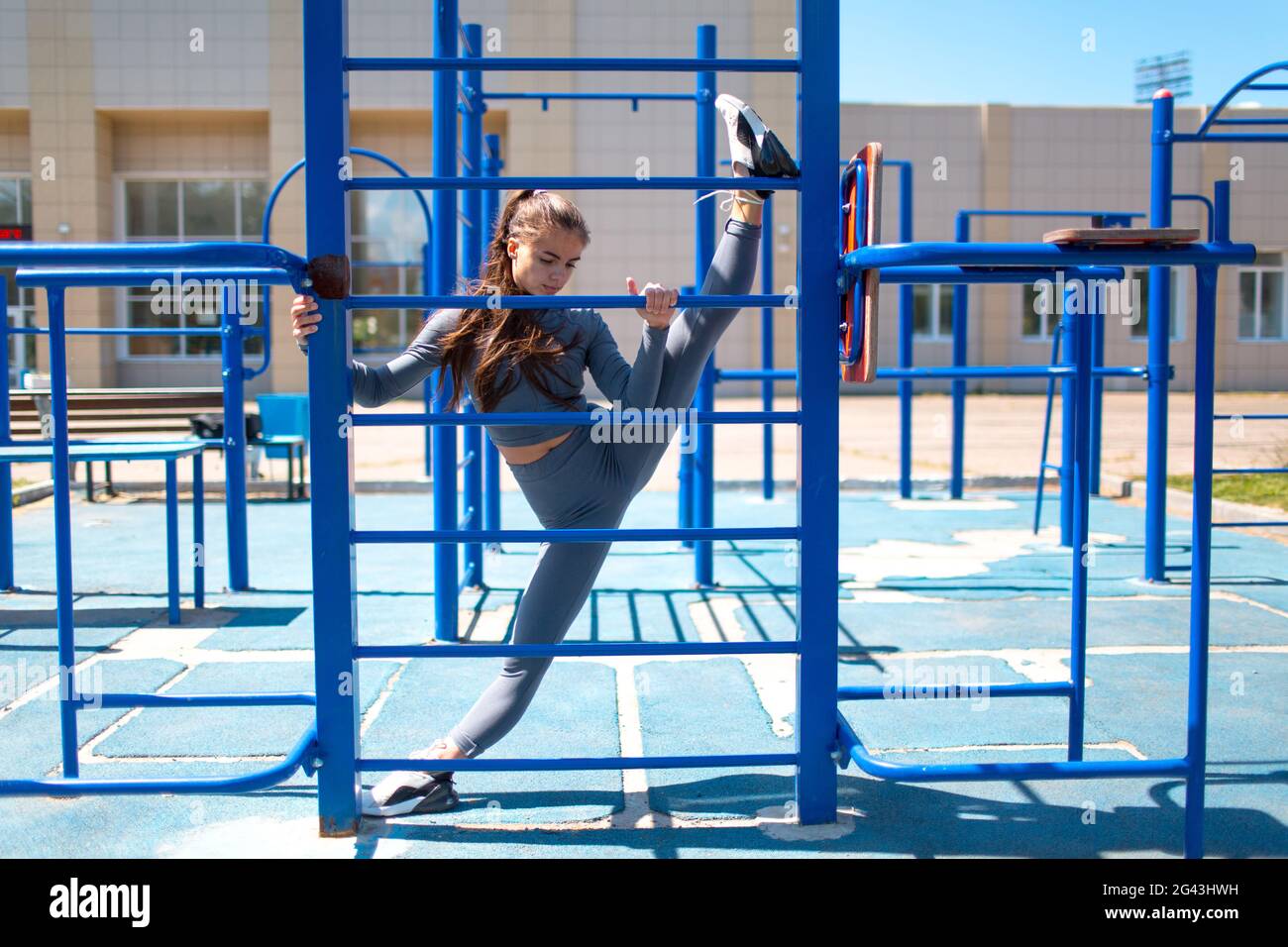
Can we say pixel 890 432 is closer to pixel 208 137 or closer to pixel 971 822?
pixel 971 822

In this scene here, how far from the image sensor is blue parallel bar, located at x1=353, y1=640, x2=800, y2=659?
251 centimetres

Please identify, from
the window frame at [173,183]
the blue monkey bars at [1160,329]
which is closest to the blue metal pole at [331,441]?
the blue monkey bars at [1160,329]

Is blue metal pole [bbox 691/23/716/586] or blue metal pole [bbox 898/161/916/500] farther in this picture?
blue metal pole [bbox 898/161/916/500]

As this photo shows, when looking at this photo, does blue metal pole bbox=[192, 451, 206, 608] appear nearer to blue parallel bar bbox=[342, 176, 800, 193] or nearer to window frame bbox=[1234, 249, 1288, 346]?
blue parallel bar bbox=[342, 176, 800, 193]

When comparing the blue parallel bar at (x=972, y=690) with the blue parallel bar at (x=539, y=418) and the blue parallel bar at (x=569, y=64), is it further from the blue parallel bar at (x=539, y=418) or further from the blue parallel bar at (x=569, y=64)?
the blue parallel bar at (x=569, y=64)

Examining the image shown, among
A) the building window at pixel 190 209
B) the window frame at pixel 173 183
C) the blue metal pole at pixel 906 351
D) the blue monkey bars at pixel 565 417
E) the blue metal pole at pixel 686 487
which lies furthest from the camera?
the building window at pixel 190 209

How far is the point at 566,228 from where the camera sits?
2689 millimetres

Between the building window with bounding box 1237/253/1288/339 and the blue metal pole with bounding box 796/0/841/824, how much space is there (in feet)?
93.7

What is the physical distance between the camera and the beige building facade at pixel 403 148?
22891mm

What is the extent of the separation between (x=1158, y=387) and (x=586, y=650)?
382 cm

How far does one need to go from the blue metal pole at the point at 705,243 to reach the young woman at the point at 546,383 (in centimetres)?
235

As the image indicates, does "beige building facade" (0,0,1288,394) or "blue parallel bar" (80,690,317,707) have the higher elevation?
"beige building facade" (0,0,1288,394)

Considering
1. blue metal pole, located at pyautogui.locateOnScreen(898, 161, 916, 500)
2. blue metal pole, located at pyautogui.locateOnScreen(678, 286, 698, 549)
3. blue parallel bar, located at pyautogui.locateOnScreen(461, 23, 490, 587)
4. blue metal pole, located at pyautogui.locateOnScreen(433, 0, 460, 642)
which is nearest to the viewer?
blue metal pole, located at pyautogui.locateOnScreen(433, 0, 460, 642)

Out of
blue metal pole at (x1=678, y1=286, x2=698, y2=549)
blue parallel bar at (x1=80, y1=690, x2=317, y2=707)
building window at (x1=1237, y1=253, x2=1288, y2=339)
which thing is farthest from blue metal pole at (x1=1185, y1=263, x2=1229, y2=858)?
building window at (x1=1237, y1=253, x2=1288, y2=339)
